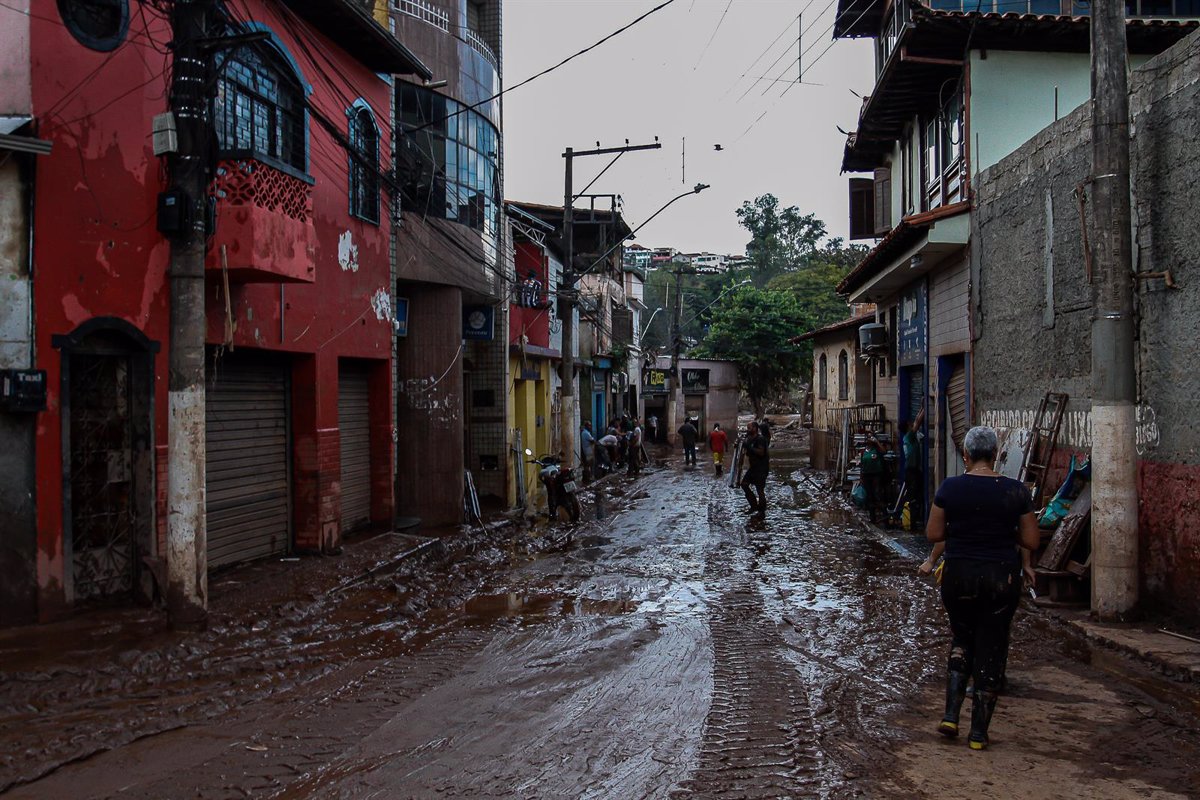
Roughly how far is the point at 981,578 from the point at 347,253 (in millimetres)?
10038

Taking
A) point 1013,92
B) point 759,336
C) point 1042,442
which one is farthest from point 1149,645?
point 759,336

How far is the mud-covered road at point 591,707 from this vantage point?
15.5 ft

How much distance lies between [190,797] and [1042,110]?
1379 centimetres

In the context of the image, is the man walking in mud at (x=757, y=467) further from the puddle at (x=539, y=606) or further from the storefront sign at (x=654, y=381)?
the storefront sign at (x=654, y=381)

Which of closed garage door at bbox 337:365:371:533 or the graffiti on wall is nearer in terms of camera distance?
the graffiti on wall

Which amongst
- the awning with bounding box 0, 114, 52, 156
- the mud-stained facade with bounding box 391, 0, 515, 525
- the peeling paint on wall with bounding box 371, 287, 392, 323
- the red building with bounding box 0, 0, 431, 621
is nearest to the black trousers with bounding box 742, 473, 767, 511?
the mud-stained facade with bounding box 391, 0, 515, 525

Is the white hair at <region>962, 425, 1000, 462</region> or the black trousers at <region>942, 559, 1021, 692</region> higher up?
the white hair at <region>962, 425, 1000, 462</region>

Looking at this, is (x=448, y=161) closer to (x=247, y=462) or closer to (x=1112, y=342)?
(x=247, y=462)

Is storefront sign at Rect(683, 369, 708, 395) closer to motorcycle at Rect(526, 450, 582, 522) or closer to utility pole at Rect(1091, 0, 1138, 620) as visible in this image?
motorcycle at Rect(526, 450, 582, 522)

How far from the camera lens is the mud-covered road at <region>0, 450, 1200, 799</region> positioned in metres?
4.71

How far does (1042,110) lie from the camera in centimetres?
1348

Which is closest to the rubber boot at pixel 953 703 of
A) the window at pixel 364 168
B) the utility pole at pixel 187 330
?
the utility pole at pixel 187 330

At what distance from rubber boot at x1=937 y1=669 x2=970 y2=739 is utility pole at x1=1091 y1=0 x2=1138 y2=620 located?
359 centimetres

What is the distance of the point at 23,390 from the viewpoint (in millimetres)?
7309
